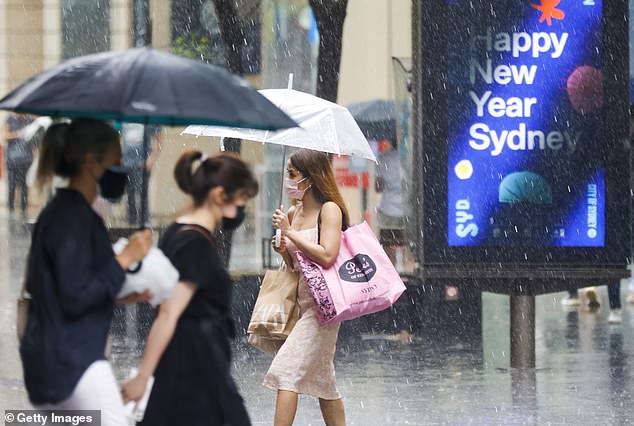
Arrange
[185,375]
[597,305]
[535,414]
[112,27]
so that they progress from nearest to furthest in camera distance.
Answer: [185,375] → [535,414] → [597,305] → [112,27]

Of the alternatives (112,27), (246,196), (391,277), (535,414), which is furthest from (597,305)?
(112,27)

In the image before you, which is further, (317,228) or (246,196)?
(317,228)

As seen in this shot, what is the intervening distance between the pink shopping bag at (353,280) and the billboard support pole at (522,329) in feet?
11.0

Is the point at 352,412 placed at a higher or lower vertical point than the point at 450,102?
lower

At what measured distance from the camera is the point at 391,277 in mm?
7219

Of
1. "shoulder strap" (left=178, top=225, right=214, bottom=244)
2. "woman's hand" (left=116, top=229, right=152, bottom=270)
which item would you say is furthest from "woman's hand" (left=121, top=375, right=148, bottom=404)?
"shoulder strap" (left=178, top=225, right=214, bottom=244)

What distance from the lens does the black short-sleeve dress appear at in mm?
4820

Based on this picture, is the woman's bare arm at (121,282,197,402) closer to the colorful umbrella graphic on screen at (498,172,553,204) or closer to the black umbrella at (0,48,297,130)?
the black umbrella at (0,48,297,130)

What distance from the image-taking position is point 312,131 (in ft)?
24.4

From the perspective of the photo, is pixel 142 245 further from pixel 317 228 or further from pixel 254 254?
pixel 254 254

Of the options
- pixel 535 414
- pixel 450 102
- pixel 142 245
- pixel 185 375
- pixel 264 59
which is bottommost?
pixel 535 414

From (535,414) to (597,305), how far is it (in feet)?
25.2

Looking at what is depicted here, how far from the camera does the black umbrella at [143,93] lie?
442cm

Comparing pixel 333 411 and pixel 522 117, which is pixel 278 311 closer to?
pixel 333 411
